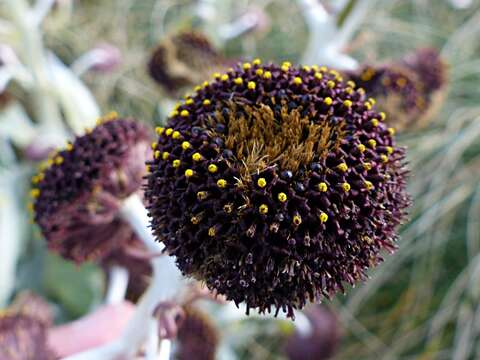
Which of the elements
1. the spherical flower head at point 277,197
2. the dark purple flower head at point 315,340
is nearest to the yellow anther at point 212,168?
the spherical flower head at point 277,197

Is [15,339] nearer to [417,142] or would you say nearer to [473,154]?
[417,142]

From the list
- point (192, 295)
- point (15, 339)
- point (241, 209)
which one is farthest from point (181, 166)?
point (15, 339)

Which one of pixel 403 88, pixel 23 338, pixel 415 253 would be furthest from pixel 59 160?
pixel 415 253

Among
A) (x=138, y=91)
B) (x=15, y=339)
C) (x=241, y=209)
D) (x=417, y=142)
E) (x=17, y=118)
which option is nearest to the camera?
(x=241, y=209)

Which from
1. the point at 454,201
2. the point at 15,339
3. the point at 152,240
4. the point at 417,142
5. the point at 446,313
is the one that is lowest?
the point at 15,339

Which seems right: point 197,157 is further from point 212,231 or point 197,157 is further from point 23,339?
point 23,339

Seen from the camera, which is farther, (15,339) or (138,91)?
(138,91)
